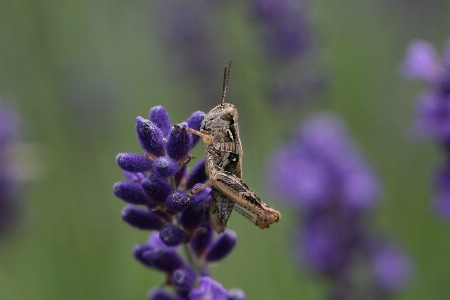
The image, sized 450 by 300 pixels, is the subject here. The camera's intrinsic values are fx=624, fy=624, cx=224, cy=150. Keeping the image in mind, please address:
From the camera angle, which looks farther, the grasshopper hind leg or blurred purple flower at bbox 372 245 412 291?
blurred purple flower at bbox 372 245 412 291

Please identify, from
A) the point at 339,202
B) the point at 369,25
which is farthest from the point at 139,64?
the point at 339,202

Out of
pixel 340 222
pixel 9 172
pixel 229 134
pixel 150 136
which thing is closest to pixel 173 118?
pixel 9 172

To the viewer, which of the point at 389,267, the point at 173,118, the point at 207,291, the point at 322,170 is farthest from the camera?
the point at 173,118

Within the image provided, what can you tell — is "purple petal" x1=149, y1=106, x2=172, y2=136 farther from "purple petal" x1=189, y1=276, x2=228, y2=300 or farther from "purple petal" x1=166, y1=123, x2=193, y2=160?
"purple petal" x1=189, y1=276, x2=228, y2=300

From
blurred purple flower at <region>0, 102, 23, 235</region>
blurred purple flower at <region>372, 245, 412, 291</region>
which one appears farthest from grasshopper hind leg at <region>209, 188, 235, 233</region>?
blurred purple flower at <region>0, 102, 23, 235</region>

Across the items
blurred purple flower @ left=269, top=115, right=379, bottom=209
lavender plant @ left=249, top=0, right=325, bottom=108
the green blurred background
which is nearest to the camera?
blurred purple flower @ left=269, top=115, right=379, bottom=209

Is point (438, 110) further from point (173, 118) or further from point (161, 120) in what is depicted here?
point (173, 118)

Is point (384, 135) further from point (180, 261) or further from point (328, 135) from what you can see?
point (180, 261)
